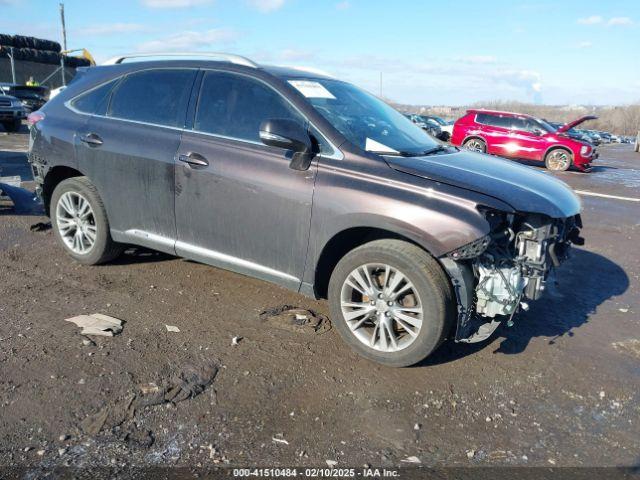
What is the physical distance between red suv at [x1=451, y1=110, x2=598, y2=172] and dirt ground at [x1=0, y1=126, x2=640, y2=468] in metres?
13.5

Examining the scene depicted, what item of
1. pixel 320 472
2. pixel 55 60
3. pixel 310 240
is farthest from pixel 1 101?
pixel 55 60

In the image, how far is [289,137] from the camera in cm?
356

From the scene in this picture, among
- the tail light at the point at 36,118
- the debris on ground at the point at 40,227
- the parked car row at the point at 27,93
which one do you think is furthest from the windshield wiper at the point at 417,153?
the parked car row at the point at 27,93

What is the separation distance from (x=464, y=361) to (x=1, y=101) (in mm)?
19391

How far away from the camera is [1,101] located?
18.2m

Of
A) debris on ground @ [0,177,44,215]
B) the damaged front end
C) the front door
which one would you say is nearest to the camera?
the damaged front end

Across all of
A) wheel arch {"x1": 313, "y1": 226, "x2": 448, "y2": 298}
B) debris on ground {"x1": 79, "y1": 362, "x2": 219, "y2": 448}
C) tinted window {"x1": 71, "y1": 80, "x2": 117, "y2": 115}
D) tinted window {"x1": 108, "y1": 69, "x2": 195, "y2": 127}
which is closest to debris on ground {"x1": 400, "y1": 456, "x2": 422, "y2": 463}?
debris on ground {"x1": 79, "y1": 362, "x2": 219, "y2": 448}

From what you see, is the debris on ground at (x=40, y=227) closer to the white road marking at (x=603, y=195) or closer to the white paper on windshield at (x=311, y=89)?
the white paper on windshield at (x=311, y=89)

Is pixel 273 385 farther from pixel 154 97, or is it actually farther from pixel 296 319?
pixel 154 97

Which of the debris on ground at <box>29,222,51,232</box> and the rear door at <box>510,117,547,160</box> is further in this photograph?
the rear door at <box>510,117,547,160</box>

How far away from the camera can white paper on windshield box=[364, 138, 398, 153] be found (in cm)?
380

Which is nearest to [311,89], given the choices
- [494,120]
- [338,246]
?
[338,246]

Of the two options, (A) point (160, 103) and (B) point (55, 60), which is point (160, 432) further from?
(B) point (55, 60)

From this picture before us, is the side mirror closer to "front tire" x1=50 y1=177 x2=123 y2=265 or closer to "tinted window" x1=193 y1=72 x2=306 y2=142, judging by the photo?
"tinted window" x1=193 y1=72 x2=306 y2=142
